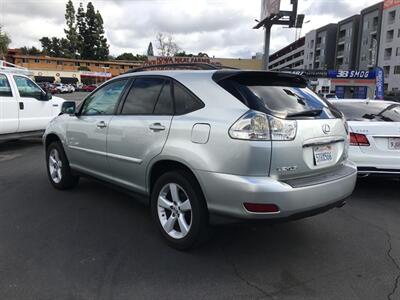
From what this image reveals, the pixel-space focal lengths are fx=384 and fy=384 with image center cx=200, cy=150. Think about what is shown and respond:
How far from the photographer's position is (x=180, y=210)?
3.65 metres

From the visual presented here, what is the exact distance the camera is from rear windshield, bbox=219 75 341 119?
3262mm

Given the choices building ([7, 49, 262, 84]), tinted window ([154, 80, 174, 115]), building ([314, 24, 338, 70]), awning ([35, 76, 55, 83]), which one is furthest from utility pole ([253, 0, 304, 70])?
awning ([35, 76, 55, 83])

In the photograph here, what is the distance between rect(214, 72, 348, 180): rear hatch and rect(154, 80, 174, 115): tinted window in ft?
1.93

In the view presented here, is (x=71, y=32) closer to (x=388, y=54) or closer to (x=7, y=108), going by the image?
(x=388, y=54)

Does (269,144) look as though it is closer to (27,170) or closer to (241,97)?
(241,97)

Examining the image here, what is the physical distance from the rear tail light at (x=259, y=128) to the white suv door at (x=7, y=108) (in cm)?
753

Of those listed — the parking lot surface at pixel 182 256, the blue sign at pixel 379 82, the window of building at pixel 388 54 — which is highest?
the window of building at pixel 388 54

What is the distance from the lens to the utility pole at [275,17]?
1281 inches

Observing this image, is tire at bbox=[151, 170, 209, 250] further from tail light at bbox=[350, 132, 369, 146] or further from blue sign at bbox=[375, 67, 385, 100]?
blue sign at bbox=[375, 67, 385, 100]

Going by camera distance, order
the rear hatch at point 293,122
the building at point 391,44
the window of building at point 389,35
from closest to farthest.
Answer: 1. the rear hatch at point 293,122
2. the building at point 391,44
3. the window of building at point 389,35

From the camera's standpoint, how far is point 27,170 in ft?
23.6

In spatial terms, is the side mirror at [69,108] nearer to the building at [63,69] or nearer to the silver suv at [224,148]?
the silver suv at [224,148]

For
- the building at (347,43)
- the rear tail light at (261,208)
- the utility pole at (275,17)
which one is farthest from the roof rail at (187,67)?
the building at (347,43)

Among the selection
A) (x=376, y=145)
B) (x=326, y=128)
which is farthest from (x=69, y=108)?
(x=376, y=145)
